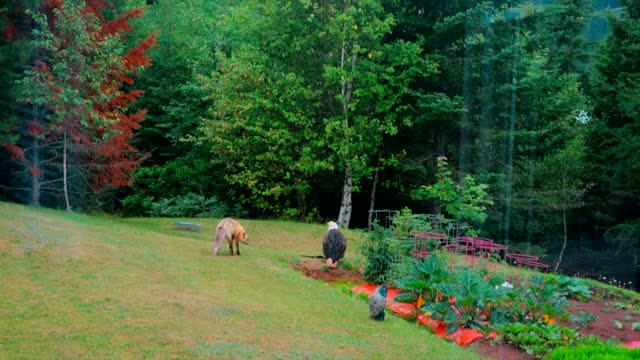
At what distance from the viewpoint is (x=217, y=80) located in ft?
80.8

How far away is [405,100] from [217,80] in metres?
6.97

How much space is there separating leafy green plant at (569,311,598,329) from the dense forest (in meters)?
7.54

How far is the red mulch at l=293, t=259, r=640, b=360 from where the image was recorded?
8.51 m

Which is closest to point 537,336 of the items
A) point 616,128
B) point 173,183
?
point 616,128

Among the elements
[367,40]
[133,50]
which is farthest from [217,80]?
[367,40]

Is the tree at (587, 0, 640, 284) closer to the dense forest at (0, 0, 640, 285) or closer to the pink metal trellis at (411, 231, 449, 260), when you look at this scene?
the dense forest at (0, 0, 640, 285)

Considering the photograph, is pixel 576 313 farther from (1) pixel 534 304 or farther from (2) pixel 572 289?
(1) pixel 534 304

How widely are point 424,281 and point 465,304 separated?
1292mm

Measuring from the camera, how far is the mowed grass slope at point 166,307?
709cm

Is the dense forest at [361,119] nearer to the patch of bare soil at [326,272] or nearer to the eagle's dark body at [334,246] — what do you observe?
the eagle's dark body at [334,246]

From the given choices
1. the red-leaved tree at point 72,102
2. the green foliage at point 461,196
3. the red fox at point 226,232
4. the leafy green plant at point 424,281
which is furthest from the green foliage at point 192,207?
the leafy green plant at point 424,281

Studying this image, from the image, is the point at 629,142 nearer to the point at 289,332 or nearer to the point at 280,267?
the point at 280,267

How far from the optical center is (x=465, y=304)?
30.6ft

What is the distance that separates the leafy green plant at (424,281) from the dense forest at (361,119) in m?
7.45
